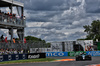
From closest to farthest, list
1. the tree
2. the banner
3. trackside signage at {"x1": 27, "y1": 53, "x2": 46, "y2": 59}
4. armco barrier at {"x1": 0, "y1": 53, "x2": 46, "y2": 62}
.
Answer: the banner, armco barrier at {"x1": 0, "y1": 53, "x2": 46, "y2": 62}, trackside signage at {"x1": 27, "y1": 53, "x2": 46, "y2": 59}, the tree

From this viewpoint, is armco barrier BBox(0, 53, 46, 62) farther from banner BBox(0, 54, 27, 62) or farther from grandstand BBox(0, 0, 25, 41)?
grandstand BBox(0, 0, 25, 41)

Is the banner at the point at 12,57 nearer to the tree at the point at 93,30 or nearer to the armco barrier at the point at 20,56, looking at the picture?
the armco barrier at the point at 20,56

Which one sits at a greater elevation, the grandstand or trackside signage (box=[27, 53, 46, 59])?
the grandstand

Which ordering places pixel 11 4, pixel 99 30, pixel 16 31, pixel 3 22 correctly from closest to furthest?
1. pixel 3 22
2. pixel 11 4
3. pixel 16 31
4. pixel 99 30

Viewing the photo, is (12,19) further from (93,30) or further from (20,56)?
(93,30)

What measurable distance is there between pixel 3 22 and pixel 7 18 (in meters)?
1.15

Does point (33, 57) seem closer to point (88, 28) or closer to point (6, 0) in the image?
point (6, 0)

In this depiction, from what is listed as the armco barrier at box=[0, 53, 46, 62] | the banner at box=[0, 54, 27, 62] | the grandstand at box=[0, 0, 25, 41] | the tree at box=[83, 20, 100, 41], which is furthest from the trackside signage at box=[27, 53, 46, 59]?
the tree at box=[83, 20, 100, 41]

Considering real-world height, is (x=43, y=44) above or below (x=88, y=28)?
below

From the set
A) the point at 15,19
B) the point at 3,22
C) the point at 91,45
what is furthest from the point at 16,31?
the point at 91,45

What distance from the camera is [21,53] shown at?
30.6 m

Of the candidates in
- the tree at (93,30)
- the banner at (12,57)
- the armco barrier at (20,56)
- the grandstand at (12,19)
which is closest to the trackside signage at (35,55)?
the armco barrier at (20,56)

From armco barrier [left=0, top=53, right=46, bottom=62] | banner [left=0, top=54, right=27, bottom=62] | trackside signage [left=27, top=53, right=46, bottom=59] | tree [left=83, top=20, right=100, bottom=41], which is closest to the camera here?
banner [left=0, top=54, right=27, bottom=62]

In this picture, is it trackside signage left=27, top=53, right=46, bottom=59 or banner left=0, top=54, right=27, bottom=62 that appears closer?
banner left=0, top=54, right=27, bottom=62
